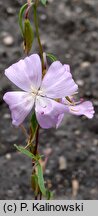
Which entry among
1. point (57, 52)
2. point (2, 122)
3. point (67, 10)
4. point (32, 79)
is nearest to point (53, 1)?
point (67, 10)

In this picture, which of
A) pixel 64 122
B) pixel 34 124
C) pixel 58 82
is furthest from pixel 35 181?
pixel 64 122

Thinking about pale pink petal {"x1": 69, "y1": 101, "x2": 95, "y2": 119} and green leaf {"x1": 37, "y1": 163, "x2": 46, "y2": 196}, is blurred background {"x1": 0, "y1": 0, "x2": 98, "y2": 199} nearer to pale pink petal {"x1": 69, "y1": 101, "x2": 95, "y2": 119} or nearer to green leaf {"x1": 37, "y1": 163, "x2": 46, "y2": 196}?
green leaf {"x1": 37, "y1": 163, "x2": 46, "y2": 196}

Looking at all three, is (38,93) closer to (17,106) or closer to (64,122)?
(17,106)

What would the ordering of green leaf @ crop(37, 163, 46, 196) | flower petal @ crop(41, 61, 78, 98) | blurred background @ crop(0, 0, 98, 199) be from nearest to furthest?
flower petal @ crop(41, 61, 78, 98), green leaf @ crop(37, 163, 46, 196), blurred background @ crop(0, 0, 98, 199)

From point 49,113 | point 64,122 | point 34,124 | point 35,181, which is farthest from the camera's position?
point 64,122

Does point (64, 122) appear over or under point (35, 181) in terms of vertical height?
over

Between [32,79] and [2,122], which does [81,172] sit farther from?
[32,79]

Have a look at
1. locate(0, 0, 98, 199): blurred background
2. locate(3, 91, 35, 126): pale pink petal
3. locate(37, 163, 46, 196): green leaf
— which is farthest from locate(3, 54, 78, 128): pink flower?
locate(0, 0, 98, 199): blurred background
